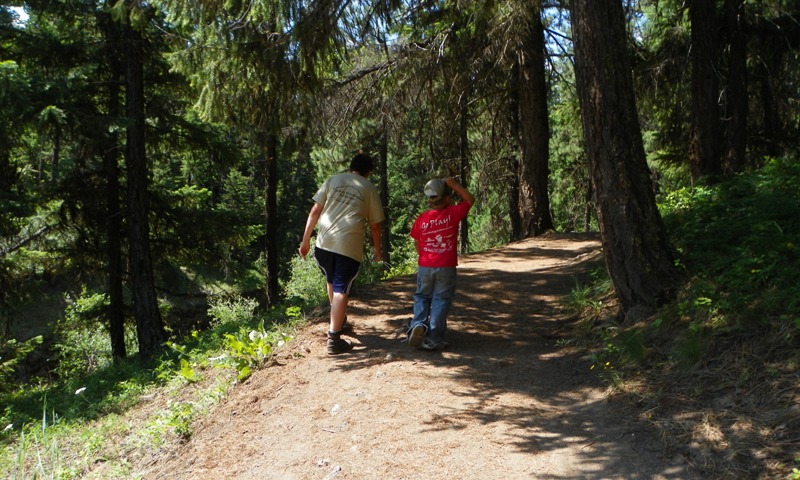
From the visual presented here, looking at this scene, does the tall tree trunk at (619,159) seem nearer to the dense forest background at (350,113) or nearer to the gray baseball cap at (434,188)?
the dense forest background at (350,113)

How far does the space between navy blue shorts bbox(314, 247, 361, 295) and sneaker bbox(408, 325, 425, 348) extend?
0.73 m

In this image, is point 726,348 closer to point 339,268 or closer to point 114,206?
point 339,268

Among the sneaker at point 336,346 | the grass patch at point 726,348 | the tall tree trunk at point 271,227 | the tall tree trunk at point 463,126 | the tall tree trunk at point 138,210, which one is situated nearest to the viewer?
the grass patch at point 726,348

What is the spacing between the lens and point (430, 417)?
489 cm

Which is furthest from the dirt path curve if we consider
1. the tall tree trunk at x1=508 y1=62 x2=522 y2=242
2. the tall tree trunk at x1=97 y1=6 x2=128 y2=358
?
the tall tree trunk at x1=508 y1=62 x2=522 y2=242

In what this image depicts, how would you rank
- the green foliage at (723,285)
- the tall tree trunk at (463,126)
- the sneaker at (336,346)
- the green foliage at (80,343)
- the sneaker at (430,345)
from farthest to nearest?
the green foliage at (80,343) < the tall tree trunk at (463,126) < the sneaker at (336,346) < the sneaker at (430,345) < the green foliage at (723,285)

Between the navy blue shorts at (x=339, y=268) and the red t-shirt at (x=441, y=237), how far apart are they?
672 mm

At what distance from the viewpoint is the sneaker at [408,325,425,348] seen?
6.25 meters

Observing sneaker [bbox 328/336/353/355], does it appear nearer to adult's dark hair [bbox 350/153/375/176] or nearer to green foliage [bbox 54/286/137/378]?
adult's dark hair [bbox 350/153/375/176]

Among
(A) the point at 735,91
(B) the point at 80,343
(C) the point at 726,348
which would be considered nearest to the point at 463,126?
(A) the point at 735,91

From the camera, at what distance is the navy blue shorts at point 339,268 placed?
6336 mm

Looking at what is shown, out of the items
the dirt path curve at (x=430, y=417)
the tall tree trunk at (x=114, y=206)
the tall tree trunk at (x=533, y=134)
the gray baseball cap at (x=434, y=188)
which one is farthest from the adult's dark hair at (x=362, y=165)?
the tall tree trunk at (x=114, y=206)

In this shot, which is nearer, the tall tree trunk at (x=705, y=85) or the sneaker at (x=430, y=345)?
the sneaker at (x=430, y=345)

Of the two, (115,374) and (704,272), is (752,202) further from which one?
(115,374)
